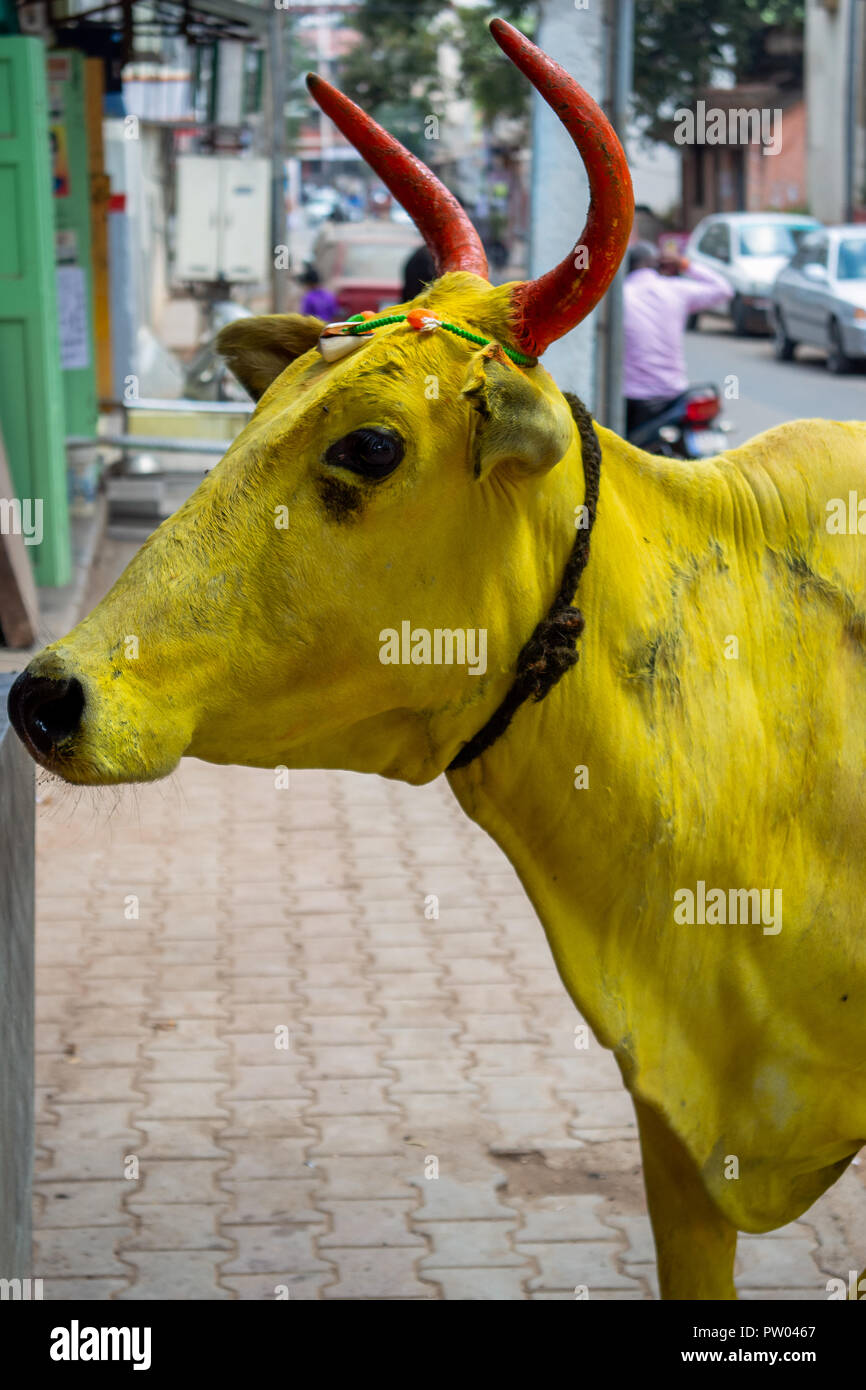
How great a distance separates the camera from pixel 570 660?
216 centimetres

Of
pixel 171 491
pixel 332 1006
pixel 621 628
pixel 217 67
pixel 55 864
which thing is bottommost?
pixel 332 1006

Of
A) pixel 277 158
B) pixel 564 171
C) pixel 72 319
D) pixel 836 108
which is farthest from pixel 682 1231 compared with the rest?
pixel 836 108

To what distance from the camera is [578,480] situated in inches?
87.1

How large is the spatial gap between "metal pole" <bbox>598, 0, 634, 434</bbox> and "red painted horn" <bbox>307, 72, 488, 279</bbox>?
220 inches

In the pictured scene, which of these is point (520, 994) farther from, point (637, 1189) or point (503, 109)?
point (503, 109)

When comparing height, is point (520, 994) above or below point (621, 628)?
below

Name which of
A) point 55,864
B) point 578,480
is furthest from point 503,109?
point 578,480

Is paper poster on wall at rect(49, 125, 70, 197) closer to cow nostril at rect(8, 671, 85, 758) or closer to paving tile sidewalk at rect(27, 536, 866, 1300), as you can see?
paving tile sidewalk at rect(27, 536, 866, 1300)

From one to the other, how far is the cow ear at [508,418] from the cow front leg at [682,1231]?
44.6 inches

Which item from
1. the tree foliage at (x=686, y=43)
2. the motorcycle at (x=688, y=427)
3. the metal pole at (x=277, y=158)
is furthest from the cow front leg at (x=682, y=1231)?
the tree foliage at (x=686, y=43)

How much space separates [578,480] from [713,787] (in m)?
0.46

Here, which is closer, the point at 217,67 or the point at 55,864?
the point at 55,864

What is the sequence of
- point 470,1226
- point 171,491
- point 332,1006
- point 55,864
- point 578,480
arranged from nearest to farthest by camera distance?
point 578,480, point 470,1226, point 332,1006, point 55,864, point 171,491

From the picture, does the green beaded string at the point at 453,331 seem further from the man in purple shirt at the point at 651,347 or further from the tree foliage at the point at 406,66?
the tree foliage at the point at 406,66
